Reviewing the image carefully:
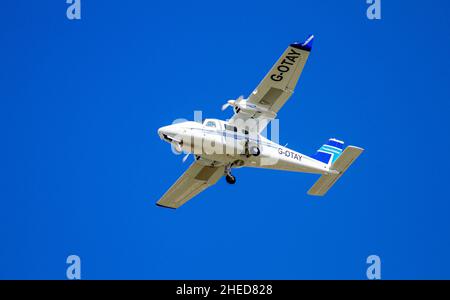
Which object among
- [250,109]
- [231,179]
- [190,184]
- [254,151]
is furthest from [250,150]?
[190,184]

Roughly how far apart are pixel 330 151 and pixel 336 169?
1.27m

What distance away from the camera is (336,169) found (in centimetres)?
3844

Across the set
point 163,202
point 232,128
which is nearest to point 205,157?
point 232,128

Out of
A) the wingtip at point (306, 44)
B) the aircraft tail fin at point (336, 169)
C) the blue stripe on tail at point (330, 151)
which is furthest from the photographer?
the blue stripe on tail at point (330, 151)

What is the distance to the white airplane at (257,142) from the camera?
35219mm

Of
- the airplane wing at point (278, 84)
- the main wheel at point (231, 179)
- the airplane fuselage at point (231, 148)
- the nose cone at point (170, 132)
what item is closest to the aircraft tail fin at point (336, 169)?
the airplane fuselage at point (231, 148)

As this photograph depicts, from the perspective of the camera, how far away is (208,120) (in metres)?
35.9

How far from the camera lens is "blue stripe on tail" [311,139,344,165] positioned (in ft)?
128

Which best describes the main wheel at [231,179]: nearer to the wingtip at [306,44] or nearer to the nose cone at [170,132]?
the nose cone at [170,132]

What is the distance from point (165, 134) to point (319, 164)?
7.67m

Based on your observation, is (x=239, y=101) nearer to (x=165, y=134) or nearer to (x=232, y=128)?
(x=232, y=128)

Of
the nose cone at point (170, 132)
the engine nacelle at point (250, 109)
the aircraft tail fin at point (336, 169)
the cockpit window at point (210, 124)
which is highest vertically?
the engine nacelle at point (250, 109)

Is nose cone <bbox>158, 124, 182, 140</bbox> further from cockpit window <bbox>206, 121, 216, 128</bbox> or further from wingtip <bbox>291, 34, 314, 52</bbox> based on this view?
wingtip <bbox>291, 34, 314, 52</bbox>

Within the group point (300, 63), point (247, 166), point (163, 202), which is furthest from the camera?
point (163, 202)
